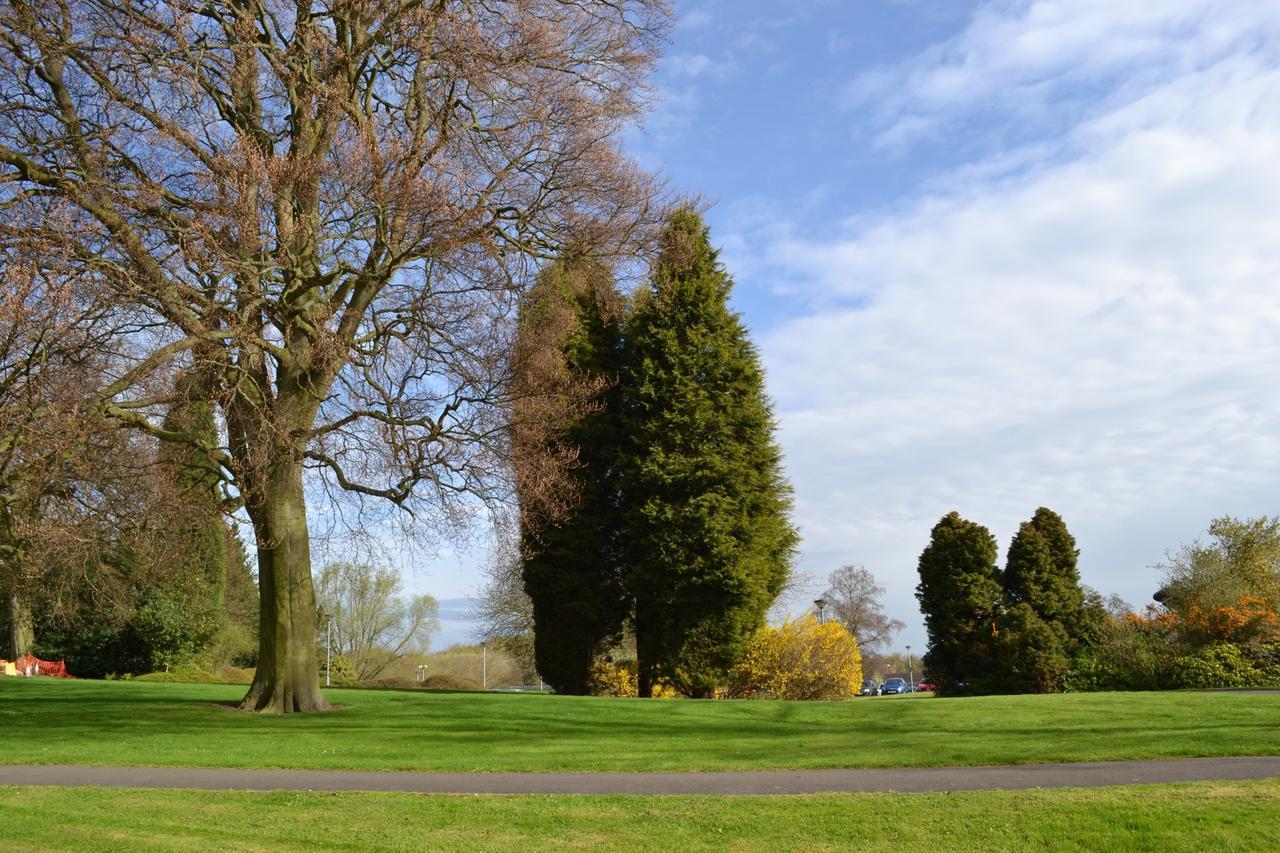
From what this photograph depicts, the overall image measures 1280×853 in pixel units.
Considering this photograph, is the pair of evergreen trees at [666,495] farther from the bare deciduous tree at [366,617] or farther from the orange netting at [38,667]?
the bare deciduous tree at [366,617]

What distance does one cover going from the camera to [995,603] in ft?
99.6

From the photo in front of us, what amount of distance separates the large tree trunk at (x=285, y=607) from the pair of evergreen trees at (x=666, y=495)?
5.83 metres

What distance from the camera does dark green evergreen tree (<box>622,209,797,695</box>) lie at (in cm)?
2502

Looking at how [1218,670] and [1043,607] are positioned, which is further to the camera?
[1043,607]

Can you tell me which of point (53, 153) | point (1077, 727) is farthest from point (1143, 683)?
point (53, 153)

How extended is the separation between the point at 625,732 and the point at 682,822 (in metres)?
7.56

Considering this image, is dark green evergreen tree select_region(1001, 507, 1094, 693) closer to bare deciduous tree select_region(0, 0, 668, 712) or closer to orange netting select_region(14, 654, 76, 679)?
bare deciduous tree select_region(0, 0, 668, 712)

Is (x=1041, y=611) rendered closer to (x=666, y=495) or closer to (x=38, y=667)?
(x=666, y=495)

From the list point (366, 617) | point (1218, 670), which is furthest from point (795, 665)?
point (366, 617)

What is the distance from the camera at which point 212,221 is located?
14.5 m

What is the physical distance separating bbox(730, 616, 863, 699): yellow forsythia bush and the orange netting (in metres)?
27.8

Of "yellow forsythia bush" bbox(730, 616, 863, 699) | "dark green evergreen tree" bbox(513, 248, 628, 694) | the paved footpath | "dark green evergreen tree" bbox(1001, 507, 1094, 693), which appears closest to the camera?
the paved footpath

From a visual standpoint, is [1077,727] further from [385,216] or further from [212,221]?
[212,221]

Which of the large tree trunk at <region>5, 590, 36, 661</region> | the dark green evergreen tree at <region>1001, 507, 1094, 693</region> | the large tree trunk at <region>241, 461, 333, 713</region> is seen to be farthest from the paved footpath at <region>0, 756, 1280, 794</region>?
the large tree trunk at <region>5, 590, 36, 661</region>
